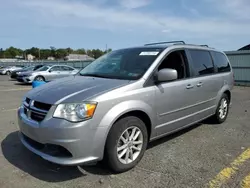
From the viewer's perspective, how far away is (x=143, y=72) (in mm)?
3846

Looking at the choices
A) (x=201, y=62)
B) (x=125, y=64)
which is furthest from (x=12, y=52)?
(x=125, y=64)

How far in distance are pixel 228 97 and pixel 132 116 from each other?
11.9ft

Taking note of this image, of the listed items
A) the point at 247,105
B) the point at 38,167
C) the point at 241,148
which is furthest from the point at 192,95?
the point at 247,105

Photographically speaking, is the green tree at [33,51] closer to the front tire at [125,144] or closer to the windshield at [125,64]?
the windshield at [125,64]

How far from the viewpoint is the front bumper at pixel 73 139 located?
3.00 m

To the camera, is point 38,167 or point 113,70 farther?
point 113,70

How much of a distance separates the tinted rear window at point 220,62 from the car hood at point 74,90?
296 cm

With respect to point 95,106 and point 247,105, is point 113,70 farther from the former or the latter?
point 247,105

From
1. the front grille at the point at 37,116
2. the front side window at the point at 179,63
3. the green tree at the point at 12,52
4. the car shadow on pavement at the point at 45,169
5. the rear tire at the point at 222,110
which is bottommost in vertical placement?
the car shadow on pavement at the point at 45,169

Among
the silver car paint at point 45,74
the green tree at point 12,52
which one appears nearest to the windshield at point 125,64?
the silver car paint at point 45,74

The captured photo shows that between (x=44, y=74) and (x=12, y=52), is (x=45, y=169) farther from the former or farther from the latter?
(x=12, y=52)

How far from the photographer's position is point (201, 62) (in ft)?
16.8

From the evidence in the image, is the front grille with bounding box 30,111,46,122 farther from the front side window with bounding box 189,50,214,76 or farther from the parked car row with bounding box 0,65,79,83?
the parked car row with bounding box 0,65,79,83

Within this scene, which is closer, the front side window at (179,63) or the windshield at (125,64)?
the windshield at (125,64)
